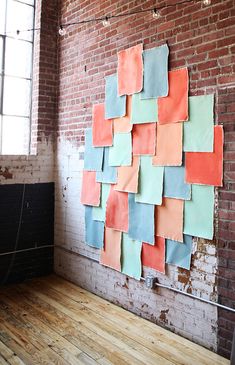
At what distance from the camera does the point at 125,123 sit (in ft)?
10.8

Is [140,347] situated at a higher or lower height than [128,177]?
lower

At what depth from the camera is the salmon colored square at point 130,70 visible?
315cm

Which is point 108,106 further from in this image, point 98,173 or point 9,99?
point 9,99

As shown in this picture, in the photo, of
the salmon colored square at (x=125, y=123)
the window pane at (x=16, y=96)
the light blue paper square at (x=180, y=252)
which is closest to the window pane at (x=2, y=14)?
the window pane at (x=16, y=96)

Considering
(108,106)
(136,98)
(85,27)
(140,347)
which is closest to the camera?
(140,347)

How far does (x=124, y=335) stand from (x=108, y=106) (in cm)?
213

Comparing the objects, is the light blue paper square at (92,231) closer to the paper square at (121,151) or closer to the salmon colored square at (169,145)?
the paper square at (121,151)

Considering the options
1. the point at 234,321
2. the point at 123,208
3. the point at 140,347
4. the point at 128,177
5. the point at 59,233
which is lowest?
the point at 140,347

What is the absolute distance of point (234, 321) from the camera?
2496 millimetres

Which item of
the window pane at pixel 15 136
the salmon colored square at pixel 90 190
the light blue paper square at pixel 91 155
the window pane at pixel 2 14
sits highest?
the window pane at pixel 2 14

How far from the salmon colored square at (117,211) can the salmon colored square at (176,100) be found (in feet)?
2.83

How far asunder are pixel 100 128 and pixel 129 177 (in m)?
0.68

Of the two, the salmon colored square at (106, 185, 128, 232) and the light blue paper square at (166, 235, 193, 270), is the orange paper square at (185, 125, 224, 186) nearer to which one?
the light blue paper square at (166, 235, 193, 270)

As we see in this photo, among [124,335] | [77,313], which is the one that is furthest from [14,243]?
[124,335]
